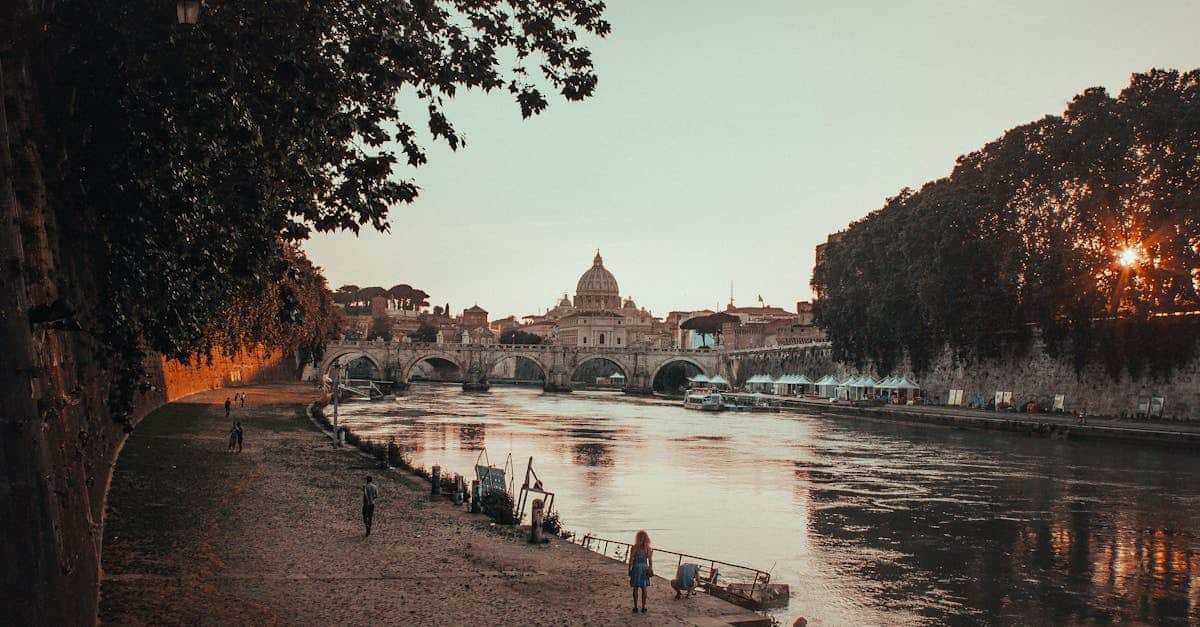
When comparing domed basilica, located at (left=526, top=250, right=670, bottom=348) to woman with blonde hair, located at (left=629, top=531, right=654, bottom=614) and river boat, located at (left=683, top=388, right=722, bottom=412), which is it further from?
woman with blonde hair, located at (left=629, top=531, right=654, bottom=614)

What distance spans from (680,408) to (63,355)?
65.4 meters

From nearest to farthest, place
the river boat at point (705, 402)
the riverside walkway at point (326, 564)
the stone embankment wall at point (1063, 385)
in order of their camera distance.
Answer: the riverside walkway at point (326, 564)
the stone embankment wall at point (1063, 385)
the river boat at point (705, 402)

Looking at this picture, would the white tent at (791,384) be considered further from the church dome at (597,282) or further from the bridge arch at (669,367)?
the church dome at (597,282)

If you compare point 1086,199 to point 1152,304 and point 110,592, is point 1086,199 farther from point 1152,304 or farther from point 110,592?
point 110,592

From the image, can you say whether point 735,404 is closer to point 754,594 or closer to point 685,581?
point 754,594

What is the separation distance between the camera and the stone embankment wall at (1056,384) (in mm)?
40312

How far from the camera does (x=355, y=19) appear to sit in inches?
372

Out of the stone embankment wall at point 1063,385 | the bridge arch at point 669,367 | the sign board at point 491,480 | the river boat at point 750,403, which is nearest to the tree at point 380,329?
the bridge arch at point 669,367

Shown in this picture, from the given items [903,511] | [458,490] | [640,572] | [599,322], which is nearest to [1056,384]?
[903,511]

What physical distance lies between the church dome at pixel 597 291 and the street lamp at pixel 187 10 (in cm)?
17314

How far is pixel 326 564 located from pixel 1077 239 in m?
37.4

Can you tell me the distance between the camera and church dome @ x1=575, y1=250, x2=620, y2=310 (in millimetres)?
183125

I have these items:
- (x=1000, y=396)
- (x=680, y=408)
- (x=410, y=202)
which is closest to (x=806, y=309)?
(x=680, y=408)

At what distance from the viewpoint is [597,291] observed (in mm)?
183875
